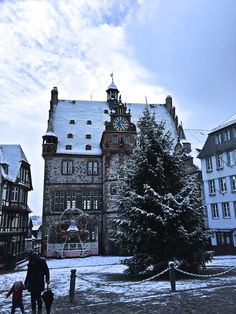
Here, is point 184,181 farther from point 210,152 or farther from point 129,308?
point 210,152

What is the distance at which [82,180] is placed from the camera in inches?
1467

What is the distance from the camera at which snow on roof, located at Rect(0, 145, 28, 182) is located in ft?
107

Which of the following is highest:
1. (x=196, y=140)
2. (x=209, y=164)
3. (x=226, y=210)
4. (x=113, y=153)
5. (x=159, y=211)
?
(x=196, y=140)

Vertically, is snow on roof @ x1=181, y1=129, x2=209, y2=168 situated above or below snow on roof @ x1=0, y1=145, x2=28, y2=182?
above

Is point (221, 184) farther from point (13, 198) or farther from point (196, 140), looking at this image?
point (13, 198)

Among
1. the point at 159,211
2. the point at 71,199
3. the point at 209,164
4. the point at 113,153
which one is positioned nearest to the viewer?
the point at 159,211

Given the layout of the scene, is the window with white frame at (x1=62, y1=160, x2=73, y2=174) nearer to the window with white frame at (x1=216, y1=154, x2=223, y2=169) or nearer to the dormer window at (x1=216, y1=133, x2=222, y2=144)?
the window with white frame at (x1=216, y1=154, x2=223, y2=169)

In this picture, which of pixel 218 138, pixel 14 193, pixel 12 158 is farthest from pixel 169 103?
pixel 14 193

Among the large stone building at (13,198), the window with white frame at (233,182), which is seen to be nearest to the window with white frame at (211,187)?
the window with white frame at (233,182)

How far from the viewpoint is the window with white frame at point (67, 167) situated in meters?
37.1

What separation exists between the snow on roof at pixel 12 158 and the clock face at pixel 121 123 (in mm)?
12084

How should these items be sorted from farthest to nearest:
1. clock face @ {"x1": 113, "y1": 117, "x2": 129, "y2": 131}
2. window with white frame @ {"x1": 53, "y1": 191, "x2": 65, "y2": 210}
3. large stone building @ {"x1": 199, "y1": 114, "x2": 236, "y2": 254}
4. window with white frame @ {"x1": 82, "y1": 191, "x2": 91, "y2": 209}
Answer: clock face @ {"x1": 113, "y1": 117, "x2": 129, "y2": 131} → window with white frame @ {"x1": 82, "y1": 191, "x2": 91, "y2": 209} → window with white frame @ {"x1": 53, "y1": 191, "x2": 65, "y2": 210} → large stone building @ {"x1": 199, "y1": 114, "x2": 236, "y2": 254}

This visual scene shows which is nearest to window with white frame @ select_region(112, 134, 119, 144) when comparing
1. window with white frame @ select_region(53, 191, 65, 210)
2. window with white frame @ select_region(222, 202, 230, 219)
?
window with white frame @ select_region(53, 191, 65, 210)

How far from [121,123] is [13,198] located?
15746 mm
